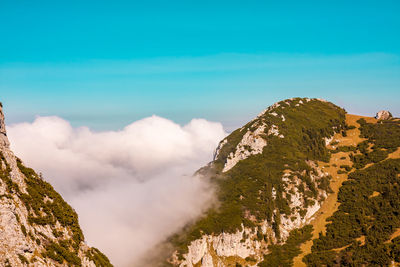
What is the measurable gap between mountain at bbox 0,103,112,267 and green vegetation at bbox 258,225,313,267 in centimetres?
10430

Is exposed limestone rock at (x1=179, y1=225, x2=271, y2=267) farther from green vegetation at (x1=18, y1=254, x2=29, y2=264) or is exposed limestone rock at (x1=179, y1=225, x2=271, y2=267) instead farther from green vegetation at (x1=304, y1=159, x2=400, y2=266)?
green vegetation at (x1=18, y1=254, x2=29, y2=264)

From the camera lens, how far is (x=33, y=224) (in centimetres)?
5888

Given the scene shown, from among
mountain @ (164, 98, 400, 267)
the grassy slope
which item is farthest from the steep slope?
the grassy slope

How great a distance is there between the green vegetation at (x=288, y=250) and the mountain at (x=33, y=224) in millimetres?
104302

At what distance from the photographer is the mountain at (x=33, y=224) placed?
1988 inches

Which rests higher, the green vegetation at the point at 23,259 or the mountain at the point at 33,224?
the mountain at the point at 33,224

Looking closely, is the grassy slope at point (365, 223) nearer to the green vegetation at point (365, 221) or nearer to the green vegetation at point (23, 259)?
the green vegetation at point (365, 221)

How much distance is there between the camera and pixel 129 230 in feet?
609

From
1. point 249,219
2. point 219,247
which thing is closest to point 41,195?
point 219,247

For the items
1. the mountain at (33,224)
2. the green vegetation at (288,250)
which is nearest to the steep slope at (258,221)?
the green vegetation at (288,250)

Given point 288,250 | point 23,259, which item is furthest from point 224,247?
point 23,259

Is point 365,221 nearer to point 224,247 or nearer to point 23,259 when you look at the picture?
point 224,247

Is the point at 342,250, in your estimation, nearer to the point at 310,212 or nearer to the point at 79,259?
the point at 310,212

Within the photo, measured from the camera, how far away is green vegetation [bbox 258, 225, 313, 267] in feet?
497
